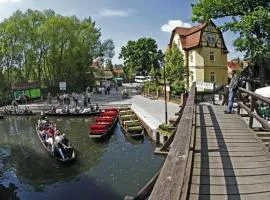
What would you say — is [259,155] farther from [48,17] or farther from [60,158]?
[48,17]

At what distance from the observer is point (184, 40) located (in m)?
46.5

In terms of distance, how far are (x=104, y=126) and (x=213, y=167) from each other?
20225 millimetres

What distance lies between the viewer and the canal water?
1495cm

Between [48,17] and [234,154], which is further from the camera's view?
[48,17]

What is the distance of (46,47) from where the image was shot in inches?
2159

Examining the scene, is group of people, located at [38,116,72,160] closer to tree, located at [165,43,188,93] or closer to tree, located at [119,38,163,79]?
tree, located at [165,43,188,93]

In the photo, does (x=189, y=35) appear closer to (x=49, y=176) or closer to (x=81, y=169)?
(x=81, y=169)

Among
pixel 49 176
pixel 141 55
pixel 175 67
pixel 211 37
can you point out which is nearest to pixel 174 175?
pixel 49 176

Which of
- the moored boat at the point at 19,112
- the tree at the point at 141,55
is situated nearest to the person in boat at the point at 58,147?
the moored boat at the point at 19,112

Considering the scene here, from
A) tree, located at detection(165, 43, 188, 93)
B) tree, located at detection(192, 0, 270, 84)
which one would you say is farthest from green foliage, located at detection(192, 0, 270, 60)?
tree, located at detection(165, 43, 188, 93)

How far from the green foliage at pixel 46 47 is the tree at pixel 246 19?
1193 inches

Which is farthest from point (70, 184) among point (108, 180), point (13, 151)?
point (13, 151)

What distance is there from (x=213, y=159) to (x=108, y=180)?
10443mm

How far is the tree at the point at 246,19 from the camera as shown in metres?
24.7
